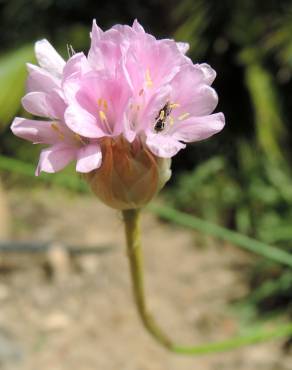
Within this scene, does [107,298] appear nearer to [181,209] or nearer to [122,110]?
[181,209]

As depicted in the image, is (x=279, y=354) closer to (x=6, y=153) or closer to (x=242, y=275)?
(x=242, y=275)

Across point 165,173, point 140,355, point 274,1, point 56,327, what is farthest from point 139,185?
point 274,1

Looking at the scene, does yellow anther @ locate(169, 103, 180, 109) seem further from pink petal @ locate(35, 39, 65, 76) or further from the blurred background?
the blurred background

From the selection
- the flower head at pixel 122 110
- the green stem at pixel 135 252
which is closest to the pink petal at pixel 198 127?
the flower head at pixel 122 110

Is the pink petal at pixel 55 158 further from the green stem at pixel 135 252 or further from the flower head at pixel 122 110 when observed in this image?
the green stem at pixel 135 252

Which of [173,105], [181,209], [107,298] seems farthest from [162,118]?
[181,209]

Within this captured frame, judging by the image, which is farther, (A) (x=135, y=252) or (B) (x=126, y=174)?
(A) (x=135, y=252)
